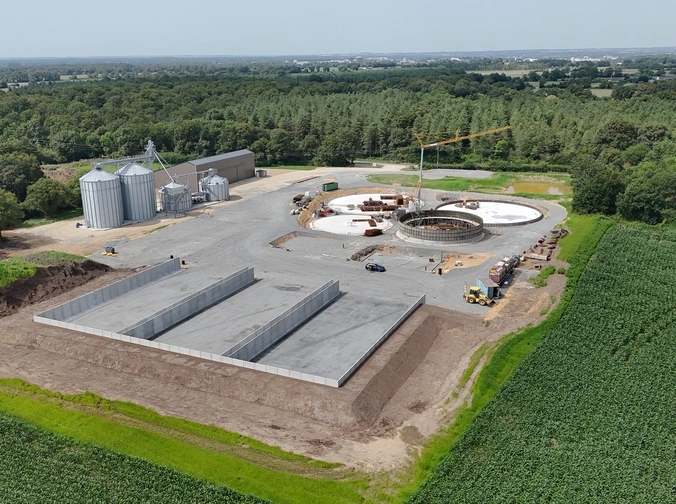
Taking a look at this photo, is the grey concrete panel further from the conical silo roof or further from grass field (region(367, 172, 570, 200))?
grass field (region(367, 172, 570, 200))

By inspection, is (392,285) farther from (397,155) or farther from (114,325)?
(397,155)

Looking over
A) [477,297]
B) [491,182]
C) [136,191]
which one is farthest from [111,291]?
[491,182]

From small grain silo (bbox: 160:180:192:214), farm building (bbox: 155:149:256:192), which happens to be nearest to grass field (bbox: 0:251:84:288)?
small grain silo (bbox: 160:180:192:214)

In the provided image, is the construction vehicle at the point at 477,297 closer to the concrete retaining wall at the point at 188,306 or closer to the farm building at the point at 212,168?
the concrete retaining wall at the point at 188,306

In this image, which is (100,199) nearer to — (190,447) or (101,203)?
(101,203)

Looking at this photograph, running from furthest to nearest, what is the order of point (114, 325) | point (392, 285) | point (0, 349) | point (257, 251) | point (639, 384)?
point (257, 251), point (392, 285), point (114, 325), point (0, 349), point (639, 384)

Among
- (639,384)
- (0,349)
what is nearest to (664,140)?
(639,384)
